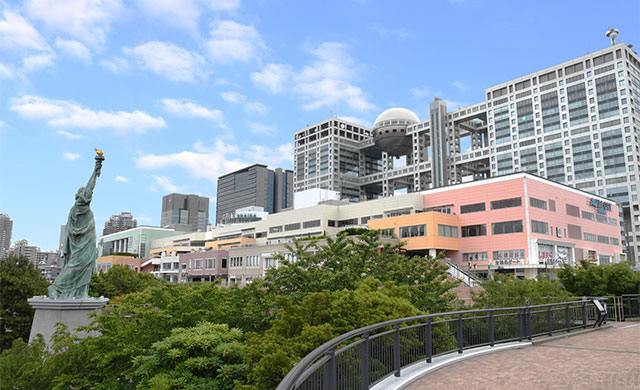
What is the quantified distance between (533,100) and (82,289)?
12689cm

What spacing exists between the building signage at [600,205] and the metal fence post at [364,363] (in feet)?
Answer: 264

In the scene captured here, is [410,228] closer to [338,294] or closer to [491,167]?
[338,294]

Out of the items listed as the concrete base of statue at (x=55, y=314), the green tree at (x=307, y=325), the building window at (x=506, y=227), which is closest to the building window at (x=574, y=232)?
the building window at (x=506, y=227)

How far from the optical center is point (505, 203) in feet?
211

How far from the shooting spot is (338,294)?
38.3ft

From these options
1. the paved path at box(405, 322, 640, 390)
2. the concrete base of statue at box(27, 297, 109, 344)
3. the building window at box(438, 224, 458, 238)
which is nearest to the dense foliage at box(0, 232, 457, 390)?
the concrete base of statue at box(27, 297, 109, 344)

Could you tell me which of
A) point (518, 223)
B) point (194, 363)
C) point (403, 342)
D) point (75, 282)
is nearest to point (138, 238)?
point (518, 223)

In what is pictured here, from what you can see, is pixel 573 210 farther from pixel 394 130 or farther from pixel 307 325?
pixel 394 130

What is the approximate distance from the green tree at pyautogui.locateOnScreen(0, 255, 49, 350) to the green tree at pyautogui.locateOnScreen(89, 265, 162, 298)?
1124 centimetres

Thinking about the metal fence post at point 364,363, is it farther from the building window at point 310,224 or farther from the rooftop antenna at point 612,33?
the rooftop antenna at point 612,33

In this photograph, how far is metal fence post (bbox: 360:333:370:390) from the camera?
7.72 meters

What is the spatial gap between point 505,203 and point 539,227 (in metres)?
5.44

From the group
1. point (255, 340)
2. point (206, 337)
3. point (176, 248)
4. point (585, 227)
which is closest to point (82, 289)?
point (206, 337)

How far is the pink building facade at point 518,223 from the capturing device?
62000 millimetres
